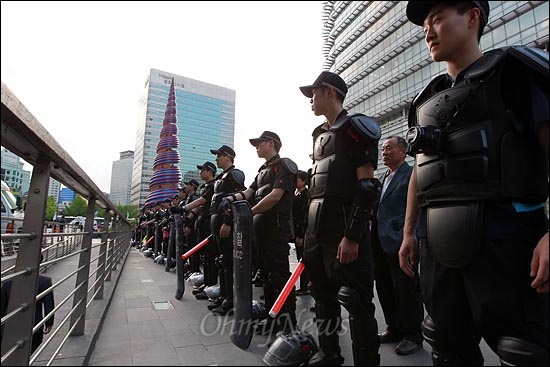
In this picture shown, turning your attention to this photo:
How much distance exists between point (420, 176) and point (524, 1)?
95.8ft

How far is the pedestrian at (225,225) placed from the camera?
3669 millimetres

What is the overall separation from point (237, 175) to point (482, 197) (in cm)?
334

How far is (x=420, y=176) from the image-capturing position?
1.56m

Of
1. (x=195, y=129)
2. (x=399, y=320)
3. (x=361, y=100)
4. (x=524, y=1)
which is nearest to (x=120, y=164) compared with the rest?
(x=195, y=129)

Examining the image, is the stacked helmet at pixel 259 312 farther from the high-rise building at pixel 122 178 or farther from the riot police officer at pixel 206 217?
the high-rise building at pixel 122 178

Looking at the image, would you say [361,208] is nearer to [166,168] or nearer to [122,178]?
[166,168]

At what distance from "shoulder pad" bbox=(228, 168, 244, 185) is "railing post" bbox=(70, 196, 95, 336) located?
1.74 m

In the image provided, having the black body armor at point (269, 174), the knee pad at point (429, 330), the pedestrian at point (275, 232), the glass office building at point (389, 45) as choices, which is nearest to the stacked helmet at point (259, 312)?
the pedestrian at point (275, 232)

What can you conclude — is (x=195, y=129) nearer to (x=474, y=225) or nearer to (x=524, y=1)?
(x=524, y=1)

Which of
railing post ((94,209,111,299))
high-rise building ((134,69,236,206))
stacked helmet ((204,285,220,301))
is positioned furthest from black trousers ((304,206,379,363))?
high-rise building ((134,69,236,206))

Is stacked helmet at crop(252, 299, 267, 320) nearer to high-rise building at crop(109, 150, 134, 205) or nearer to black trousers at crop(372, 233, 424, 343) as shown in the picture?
black trousers at crop(372, 233, 424, 343)

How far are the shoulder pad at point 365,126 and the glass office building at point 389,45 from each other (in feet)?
81.4

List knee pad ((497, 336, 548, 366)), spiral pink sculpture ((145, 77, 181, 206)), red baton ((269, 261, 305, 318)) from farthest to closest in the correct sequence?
spiral pink sculpture ((145, 77, 181, 206)) < red baton ((269, 261, 305, 318)) < knee pad ((497, 336, 548, 366))

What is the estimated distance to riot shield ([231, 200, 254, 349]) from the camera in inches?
100
